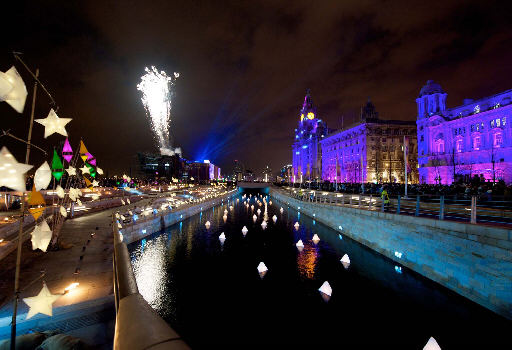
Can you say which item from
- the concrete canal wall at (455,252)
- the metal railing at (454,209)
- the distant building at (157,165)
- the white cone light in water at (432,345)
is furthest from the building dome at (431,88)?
the distant building at (157,165)

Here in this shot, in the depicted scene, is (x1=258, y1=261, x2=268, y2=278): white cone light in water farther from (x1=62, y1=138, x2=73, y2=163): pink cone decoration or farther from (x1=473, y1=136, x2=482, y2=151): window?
(x1=473, y1=136, x2=482, y2=151): window

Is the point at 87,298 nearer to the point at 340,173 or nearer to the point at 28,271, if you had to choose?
the point at 28,271

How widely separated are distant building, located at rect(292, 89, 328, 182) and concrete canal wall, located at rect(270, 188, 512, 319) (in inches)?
4083

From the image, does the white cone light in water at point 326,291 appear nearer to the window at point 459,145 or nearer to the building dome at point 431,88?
the window at point 459,145

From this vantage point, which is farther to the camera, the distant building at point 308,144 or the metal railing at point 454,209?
the distant building at point 308,144

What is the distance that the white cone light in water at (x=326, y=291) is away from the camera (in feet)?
42.5

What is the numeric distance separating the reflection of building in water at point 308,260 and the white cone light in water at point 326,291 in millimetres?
1878

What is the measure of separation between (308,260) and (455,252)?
363 inches

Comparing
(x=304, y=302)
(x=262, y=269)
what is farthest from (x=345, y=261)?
(x=304, y=302)

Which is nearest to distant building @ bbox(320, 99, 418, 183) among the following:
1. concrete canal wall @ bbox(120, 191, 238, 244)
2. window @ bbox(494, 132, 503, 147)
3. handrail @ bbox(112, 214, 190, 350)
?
window @ bbox(494, 132, 503, 147)

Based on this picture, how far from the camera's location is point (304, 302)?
12.4 metres

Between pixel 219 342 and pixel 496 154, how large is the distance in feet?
189

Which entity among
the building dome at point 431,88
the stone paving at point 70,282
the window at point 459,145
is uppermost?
the building dome at point 431,88

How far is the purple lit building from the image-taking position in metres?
45.9
